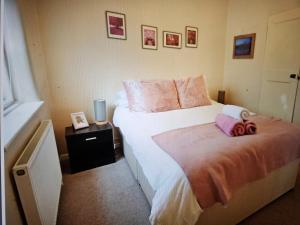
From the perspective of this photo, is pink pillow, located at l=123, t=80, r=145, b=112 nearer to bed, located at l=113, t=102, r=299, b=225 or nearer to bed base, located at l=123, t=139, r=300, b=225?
bed, located at l=113, t=102, r=299, b=225

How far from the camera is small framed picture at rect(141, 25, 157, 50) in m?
2.52

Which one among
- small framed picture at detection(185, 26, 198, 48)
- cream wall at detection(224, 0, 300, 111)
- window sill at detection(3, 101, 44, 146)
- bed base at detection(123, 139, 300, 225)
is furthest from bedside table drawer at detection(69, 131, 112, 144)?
cream wall at detection(224, 0, 300, 111)

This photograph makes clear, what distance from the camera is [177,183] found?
3.22 ft

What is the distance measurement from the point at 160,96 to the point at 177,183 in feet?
4.59

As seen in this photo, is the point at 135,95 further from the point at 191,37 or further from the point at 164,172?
the point at 191,37

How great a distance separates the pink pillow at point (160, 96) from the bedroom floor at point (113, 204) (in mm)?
886

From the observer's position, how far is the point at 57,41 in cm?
208

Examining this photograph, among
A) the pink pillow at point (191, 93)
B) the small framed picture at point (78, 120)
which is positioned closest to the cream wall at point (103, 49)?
the small framed picture at point (78, 120)

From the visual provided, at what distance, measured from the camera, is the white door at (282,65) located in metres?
2.31

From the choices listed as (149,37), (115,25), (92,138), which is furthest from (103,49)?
(92,138)

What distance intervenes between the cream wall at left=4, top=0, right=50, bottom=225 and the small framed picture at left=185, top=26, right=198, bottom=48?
6.93ft

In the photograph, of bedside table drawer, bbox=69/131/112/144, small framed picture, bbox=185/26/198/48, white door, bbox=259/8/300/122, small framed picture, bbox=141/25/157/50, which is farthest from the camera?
small framed picture, bbox=185/26/198/48

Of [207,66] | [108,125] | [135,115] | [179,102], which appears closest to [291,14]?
[207,66]

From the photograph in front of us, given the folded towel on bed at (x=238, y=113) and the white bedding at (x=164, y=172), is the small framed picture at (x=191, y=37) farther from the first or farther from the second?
the folded towel on bed at (x=238, y=113)
